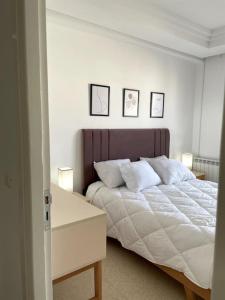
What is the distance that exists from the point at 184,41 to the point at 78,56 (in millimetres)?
1443

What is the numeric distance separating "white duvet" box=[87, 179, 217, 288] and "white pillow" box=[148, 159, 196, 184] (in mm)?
143

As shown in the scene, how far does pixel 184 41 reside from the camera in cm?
320

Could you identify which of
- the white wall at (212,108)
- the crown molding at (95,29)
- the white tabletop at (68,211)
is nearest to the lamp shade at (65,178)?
the white tabletop at (68,211)

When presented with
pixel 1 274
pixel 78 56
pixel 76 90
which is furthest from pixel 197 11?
pixel 1 274

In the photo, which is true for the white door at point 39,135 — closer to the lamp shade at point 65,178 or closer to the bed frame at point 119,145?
the lamp shade at point 65,178

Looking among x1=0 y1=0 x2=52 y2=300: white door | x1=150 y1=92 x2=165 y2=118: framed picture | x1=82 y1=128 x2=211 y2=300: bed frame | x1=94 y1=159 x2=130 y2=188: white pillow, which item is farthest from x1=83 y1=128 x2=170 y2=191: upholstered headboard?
x1=0 y1=0 x2=52 y2=300: white door

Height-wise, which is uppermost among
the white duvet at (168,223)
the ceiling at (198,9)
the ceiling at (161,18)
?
the ceiling at (198,9)

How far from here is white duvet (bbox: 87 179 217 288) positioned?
1.74m

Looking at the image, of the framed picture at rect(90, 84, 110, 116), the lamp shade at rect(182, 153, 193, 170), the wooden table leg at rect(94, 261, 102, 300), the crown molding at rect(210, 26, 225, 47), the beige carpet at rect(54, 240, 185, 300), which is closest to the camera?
the wooden table leg at rect(94, 261, 102, 300)

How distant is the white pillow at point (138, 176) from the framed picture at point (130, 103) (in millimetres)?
811

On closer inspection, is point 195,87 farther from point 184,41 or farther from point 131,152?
point 131,152

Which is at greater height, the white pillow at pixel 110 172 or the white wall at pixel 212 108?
the white wall at pixel 212 108

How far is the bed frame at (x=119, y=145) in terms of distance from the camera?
3.02 meters

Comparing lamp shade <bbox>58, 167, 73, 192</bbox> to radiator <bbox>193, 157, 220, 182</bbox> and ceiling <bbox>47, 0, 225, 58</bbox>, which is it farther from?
radiator <bbox>193, 157, 220, 182</bbox>
